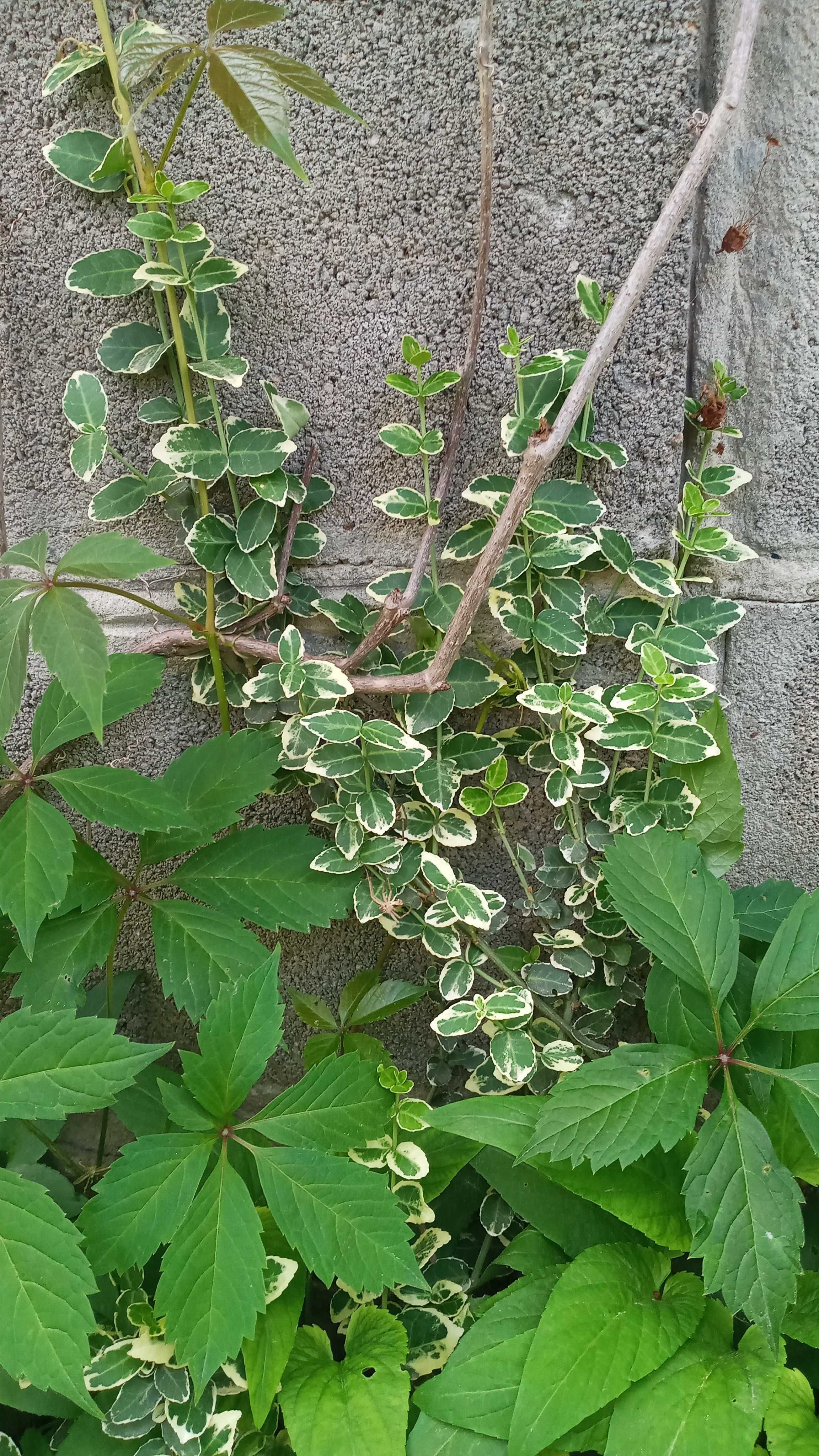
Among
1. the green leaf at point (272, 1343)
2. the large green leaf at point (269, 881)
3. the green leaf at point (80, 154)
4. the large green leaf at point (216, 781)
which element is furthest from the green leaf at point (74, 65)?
the green leaf at point (272, 1343)

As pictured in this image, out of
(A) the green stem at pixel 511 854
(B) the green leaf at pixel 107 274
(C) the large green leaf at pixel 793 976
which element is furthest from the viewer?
(A) the green stem at pixel 511 854

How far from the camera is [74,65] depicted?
0.89m

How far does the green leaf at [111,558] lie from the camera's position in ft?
2.43

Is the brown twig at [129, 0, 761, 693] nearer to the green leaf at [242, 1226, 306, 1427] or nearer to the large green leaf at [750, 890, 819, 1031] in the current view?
the large green leaf at [750, 890, 819, 1031]

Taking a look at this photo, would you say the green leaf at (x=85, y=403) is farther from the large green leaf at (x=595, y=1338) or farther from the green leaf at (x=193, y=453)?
the large green leaf at (x=595, y=1338)

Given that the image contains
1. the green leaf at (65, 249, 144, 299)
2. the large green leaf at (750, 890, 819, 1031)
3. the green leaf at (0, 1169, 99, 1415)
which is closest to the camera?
the green leaf at (0, 1169, 99, 1415)

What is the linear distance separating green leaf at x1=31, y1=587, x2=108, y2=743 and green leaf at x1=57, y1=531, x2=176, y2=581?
0.09 feet

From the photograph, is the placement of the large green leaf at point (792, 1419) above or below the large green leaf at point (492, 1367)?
below

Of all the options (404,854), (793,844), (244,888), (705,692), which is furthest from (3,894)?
(793,844)

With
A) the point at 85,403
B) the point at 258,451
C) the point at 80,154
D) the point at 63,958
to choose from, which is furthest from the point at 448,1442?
the point at 80,154

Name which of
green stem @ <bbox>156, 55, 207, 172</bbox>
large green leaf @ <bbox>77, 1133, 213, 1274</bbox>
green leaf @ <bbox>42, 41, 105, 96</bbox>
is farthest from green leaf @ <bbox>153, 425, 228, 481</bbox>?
large green leaf @ <bbox>77, 1133, 213, 1274</bbox>

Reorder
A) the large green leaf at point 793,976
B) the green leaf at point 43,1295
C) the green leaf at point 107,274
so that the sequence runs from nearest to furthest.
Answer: the green leaf at point 43,1295, the large green leaf at point 793,976, the green leaf at point 107,274

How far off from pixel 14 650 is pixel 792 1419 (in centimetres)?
97

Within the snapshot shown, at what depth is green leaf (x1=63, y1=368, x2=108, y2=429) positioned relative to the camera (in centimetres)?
95
